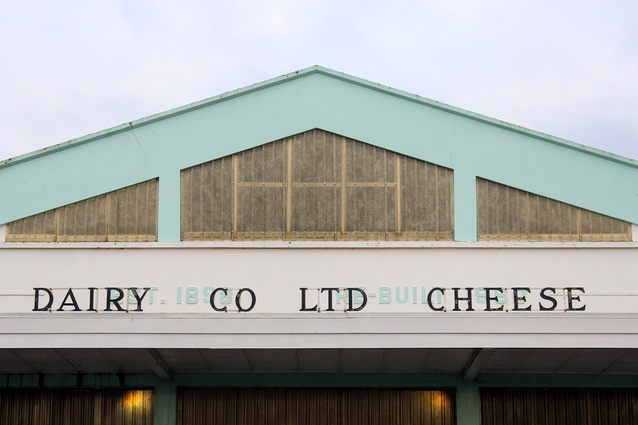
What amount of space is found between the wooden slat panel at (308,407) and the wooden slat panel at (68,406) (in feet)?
3.86

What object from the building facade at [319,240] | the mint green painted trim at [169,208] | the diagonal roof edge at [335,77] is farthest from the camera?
the diagonal roof edge at [335,77]

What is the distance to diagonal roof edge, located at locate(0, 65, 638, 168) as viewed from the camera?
77.0 ft

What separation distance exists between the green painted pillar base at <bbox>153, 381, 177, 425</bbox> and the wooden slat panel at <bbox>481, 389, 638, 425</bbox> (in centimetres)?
620

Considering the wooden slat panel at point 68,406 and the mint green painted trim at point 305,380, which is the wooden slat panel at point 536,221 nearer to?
the mint green painted trim at point 305,380

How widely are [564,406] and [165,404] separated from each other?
8010mm

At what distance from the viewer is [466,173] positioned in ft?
77.3

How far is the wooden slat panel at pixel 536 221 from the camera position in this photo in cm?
2331

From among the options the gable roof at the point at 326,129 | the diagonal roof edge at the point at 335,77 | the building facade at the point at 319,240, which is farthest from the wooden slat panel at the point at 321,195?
the diagonal roof edge at the point at 335,77

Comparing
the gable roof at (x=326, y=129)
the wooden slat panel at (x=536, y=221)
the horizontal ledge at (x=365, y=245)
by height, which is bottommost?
the horizontal ledge at (x=365, y=245)

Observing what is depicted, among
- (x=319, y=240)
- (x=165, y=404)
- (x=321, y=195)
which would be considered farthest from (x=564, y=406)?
(x=165, y=404)

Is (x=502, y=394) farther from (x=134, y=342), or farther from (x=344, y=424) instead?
(x=134, y=342)

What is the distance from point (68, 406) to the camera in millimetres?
22906

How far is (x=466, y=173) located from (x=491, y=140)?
2.94 feet

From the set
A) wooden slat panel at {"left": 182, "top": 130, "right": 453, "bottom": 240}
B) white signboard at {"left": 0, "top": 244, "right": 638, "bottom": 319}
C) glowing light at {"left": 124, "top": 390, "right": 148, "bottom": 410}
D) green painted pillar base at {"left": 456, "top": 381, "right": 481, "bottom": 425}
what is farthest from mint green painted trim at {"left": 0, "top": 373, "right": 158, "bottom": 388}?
green painted pillar base at {"left": 456, "top": 381, "right": 481, "bottom": 425}
